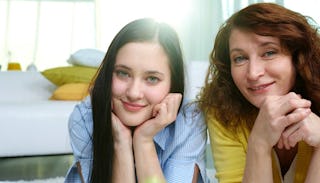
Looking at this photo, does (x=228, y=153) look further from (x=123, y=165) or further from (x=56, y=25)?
(x=56, y=25)

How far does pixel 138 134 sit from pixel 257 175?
0.32m

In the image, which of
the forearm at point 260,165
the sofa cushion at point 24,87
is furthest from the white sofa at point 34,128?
the forearm at point 260,165

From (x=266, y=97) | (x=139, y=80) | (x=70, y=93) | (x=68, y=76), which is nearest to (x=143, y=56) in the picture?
(x=139, y=80)

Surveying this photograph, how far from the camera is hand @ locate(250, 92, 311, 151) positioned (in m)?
0.82

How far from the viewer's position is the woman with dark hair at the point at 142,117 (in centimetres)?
99

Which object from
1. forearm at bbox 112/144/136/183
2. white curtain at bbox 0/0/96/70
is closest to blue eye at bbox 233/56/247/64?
forearm at bbox 112/144/136/183

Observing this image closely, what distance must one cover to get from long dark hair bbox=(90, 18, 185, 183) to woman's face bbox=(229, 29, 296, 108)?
0.58ft

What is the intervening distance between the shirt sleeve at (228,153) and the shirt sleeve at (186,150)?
0.16ft

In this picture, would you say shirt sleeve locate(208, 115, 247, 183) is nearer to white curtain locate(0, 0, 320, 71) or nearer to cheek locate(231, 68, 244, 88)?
cheek locate(231, 68, 244, 88)

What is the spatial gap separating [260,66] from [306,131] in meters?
0.18

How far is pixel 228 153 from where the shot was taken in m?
1.00

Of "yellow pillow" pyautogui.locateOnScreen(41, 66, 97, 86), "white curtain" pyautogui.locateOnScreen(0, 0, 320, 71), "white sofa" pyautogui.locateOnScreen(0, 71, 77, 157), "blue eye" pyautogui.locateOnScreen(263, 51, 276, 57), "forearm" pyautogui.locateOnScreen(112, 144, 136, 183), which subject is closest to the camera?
"blue eye" pyautogui.locateOnScreen(263, 51, 276, 57)

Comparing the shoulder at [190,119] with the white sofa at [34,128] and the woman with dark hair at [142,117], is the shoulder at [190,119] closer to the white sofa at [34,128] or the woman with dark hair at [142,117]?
the woman with dark hair at [142,117]

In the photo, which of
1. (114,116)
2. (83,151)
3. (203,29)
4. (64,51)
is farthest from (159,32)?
(64,51)
